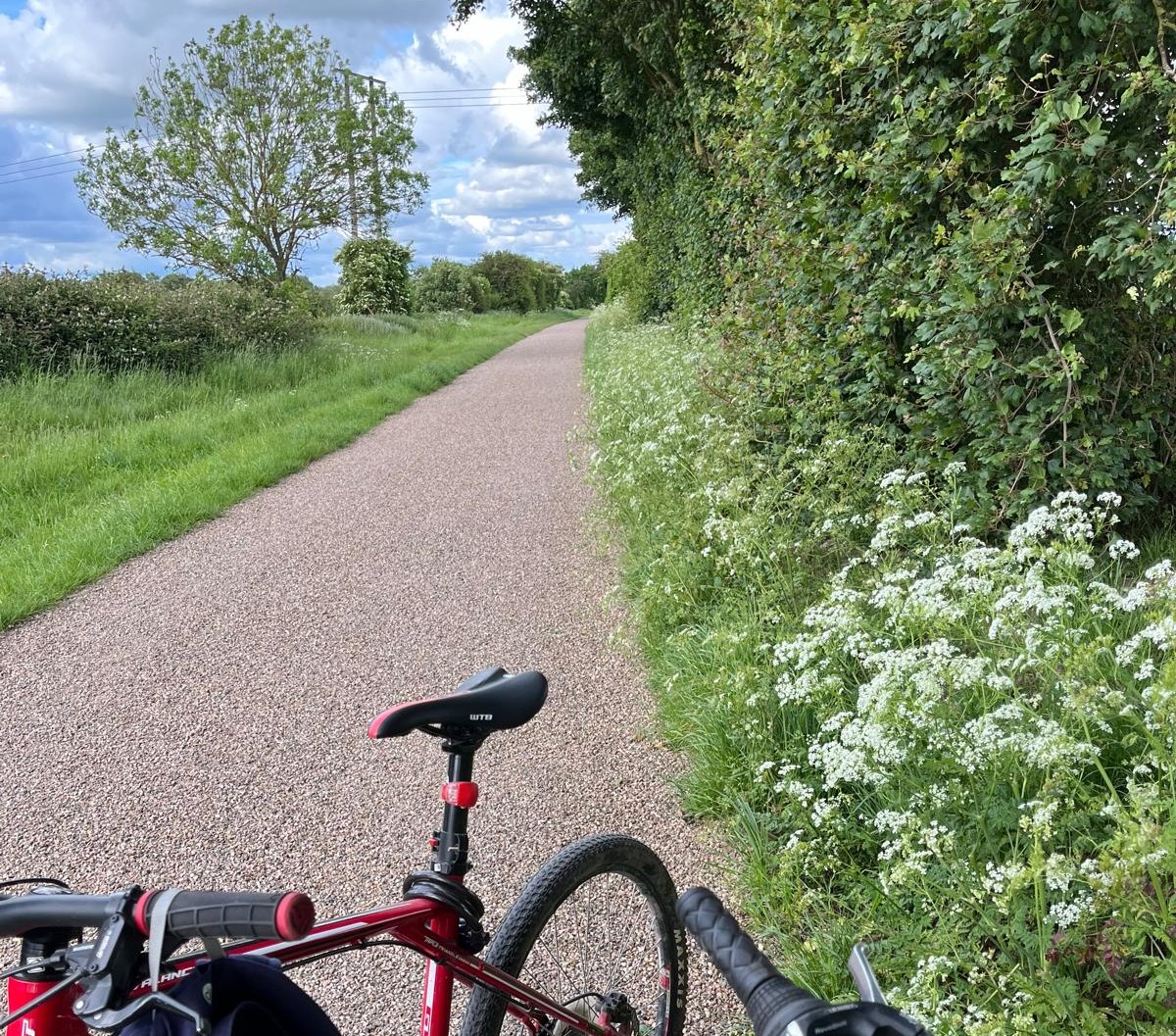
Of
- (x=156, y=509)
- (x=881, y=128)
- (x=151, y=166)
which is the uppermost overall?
(x=151, y=166)

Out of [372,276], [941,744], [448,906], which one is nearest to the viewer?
[448,906]

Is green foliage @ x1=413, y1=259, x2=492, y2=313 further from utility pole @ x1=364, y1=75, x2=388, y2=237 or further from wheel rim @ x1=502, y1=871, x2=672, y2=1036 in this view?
wheel rim @ x1=502, y1=871, x2=672, y2=1036

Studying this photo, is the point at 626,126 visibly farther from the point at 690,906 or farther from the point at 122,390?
the point at 690,906

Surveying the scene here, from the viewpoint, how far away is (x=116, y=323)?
498 inches

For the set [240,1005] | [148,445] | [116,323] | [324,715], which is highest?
[116,323]

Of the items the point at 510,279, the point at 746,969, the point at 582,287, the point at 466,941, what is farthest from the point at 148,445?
the point at 582,287

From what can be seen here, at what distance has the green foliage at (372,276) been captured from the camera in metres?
27.4

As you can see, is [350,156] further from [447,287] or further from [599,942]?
[599,942]

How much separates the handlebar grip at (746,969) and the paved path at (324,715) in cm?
189

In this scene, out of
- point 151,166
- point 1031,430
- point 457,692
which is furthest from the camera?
point 151,166

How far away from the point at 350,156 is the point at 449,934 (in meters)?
30.2

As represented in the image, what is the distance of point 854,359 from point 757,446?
1.12 meters

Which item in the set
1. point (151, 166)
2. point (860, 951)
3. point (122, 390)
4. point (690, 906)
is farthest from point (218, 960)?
point (151, 166)

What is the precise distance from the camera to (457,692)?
1739 millimetres
